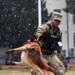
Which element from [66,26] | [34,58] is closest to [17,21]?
[66,26]

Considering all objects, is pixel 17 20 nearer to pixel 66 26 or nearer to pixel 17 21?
pixel 17 21

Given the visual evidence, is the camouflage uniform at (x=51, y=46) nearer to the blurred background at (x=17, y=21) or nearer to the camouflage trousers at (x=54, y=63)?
the camouflage trousers at (x=54, y=63)

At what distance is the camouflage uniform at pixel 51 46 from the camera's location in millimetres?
10523

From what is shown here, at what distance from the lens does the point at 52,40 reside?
10.8 m

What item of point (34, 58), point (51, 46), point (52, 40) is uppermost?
point (52, 40)

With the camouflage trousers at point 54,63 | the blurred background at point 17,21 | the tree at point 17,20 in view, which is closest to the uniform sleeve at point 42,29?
the camouflage trousers at point 54,63

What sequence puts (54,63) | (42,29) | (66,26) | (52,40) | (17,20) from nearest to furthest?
(42,29)
(52,40)
(54,63)
(17,20)
(66,26)

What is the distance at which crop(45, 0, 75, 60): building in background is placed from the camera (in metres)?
52.2

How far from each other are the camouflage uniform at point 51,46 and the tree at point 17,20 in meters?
31.8

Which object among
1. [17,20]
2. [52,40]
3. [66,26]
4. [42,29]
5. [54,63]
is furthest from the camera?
[66,26]

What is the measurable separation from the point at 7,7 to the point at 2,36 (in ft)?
8.92

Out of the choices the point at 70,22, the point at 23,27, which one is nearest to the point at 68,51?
the point at 70,22

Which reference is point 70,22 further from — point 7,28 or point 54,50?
point 54,50

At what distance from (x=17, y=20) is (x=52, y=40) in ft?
106
